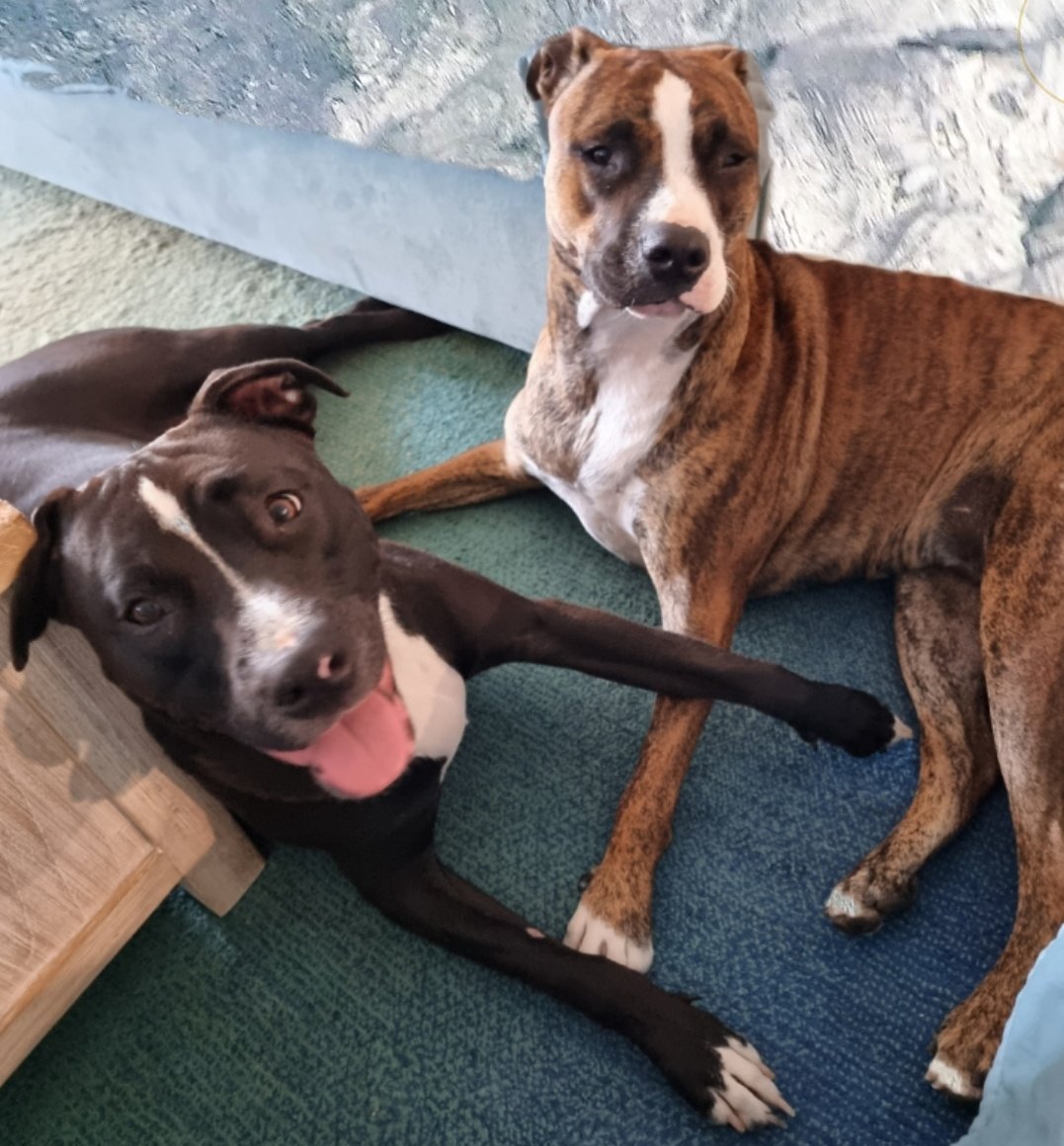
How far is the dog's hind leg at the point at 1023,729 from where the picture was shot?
4.98ft

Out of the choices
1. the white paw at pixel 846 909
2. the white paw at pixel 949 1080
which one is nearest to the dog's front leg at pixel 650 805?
the white paw at pixel 846 909

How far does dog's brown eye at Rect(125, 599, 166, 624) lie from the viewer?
1.32m

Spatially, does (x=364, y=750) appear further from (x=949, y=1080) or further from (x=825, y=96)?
(x=825, y=96)

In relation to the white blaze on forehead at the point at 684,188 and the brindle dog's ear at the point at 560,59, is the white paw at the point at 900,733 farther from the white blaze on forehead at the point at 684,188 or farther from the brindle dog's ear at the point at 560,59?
the brindle dog's ear at the point at 560,59

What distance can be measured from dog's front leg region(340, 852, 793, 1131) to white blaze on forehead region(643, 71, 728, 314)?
42.9 inches

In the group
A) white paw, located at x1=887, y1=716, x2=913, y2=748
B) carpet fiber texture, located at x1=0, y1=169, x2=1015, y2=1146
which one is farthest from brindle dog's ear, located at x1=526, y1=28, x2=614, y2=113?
white paw, located at x1=887, y1=716, x2=913, y2=748

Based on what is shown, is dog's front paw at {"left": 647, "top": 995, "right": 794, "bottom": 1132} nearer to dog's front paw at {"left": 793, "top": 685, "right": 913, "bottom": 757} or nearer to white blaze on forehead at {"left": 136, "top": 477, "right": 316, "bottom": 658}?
dog's front paw at {"left": 793, "top": 685, "right": 913, "bottom": 757}

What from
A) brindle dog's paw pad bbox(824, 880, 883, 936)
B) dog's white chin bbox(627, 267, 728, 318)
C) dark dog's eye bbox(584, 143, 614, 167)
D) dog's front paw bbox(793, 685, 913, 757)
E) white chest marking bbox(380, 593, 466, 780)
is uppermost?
dark dog's eye bbox(584, 143, 614, 167)

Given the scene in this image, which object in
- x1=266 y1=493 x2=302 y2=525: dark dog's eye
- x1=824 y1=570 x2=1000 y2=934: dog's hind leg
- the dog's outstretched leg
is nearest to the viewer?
x1=266 y1=493 x2=302 y2=525: dark dog's eye

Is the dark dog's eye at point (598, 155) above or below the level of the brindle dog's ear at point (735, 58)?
below

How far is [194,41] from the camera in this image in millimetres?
2510

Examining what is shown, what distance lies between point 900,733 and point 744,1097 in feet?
2.48

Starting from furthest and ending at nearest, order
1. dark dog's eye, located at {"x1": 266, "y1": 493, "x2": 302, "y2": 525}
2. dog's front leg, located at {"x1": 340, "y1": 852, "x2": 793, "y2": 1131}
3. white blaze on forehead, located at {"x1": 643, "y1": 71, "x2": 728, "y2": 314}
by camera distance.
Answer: white blaze on forehead, located at {"x1": 643, "y1": 71, "x2": 728, "y2": 314} < dog's front leg, located at {"x1": 340, "y1": 852, "x2": 793, "y2": 1131} < dark dog's eye, located at {"x1": 266, "y1": 493, "x2": 302, "y2": 525}

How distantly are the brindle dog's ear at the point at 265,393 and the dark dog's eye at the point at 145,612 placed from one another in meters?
0.36
